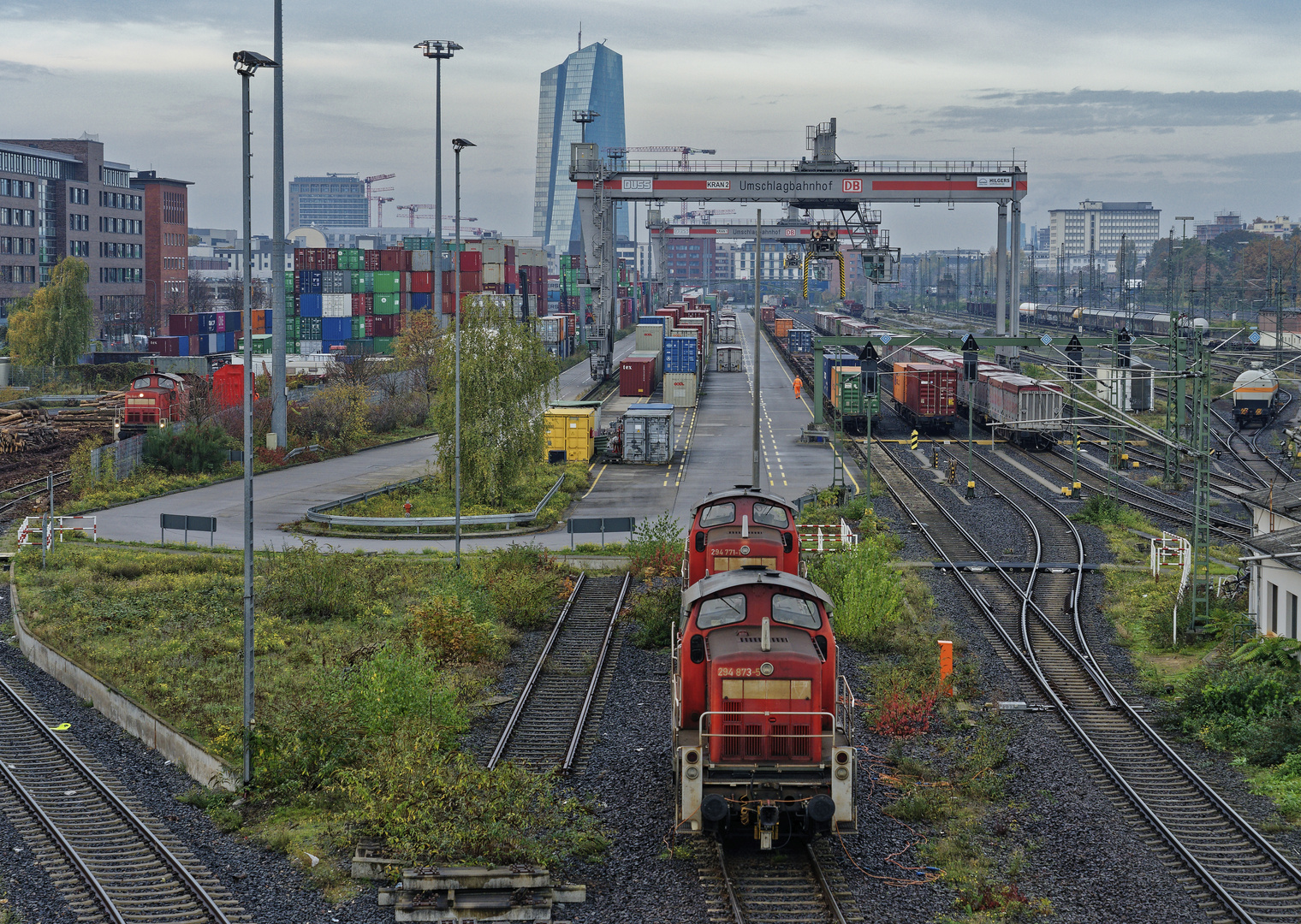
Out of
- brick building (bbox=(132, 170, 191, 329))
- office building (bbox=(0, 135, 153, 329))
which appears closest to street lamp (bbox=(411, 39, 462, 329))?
office building (bbox=(0, 135, 153, 329))

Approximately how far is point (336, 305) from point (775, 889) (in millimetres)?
89031

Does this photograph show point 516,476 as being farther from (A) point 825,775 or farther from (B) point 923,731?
(A) point 825,775

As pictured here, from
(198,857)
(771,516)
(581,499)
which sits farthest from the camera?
(581,499)

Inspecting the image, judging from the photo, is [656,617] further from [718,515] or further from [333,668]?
[333,668]

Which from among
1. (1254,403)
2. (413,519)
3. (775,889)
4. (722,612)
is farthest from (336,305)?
(775,889)

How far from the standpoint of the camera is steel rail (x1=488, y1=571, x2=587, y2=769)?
18625mm

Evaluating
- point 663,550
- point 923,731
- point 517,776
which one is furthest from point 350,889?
point 663,550

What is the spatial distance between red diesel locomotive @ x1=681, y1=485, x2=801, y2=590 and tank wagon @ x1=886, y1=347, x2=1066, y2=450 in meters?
28.2

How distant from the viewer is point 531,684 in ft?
72.9

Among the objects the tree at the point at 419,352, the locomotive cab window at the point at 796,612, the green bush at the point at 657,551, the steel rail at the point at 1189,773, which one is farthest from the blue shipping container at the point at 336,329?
the locomotive cab window at the point at 796,612

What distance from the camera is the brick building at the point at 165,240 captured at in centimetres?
13500

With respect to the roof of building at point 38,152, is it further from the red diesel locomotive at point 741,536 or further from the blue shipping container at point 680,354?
the red diesel locomotive at point 741,536

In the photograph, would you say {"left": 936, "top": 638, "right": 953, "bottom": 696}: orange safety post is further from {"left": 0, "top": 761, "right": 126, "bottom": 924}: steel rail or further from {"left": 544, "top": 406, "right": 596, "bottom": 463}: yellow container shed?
{"left": 544, "top": 406, "right": 596, "bottom": 463}: yellow container shed

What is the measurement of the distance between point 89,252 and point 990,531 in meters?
105
